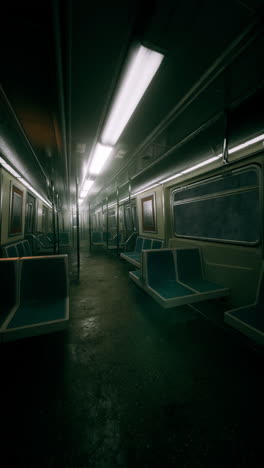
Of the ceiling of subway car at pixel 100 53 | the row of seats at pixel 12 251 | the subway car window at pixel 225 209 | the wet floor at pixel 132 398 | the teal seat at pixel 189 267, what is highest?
the ceiling of subway car at pixel 100 53

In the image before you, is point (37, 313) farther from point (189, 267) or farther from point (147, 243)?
point (147, 243)

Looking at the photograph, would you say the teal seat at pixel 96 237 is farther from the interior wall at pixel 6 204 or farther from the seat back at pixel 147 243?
the interior wall at pixel 6 204

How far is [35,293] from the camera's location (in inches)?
77.4

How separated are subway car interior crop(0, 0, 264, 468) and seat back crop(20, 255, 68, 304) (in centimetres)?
1

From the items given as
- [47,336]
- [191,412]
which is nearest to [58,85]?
[47,336]

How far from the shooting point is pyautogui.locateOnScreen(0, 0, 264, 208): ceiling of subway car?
1059 mm

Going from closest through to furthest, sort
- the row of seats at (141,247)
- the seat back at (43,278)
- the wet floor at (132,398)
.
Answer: the wet floor at (132,398) < the seat back at (43,278) < the row of seats at (141,247)

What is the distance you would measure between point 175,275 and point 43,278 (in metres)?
2.08

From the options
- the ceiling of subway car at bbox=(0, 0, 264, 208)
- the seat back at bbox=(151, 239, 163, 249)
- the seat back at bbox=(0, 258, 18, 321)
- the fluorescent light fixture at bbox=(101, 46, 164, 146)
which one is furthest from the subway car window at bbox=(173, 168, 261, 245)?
the seat back at bbox=(0, 258, 18, 321)

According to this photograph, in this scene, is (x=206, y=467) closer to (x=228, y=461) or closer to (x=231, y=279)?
(x=228, y=461)

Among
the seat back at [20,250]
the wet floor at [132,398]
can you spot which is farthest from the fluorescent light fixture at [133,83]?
the seat back at [20,250]

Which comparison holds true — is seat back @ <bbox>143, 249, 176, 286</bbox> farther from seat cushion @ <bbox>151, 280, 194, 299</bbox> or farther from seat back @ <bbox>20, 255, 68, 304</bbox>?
seat back @ <bbox>20, 255, 68, 304</bbox>

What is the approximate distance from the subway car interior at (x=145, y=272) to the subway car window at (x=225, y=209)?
2 cm

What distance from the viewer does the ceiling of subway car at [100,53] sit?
1.06 m
